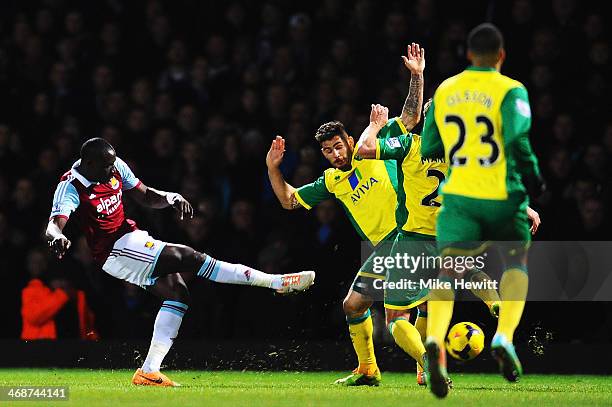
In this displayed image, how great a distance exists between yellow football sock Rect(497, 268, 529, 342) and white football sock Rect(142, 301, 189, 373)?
9.96 ft

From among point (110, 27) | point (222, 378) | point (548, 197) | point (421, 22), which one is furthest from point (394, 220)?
point (110, 27)

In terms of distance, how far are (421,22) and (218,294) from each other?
3.90 m

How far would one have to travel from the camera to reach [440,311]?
730cm

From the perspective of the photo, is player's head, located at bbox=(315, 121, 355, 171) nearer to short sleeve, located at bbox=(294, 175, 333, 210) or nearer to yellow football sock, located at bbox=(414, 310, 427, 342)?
short sleeve, located at bbox=(294, 175, 333, 210)

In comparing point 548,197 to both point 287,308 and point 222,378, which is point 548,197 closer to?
point 287,308

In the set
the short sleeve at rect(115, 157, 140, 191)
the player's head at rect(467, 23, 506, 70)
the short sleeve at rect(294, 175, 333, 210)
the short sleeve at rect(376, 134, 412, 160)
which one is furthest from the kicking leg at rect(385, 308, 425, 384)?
the short sleeve at rect(115, 157, 140, 191)

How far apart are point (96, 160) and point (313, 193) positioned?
5.68 ft

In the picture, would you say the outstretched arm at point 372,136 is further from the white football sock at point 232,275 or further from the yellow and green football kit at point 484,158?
the white football sock at point 232,275

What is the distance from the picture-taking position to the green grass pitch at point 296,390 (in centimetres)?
776

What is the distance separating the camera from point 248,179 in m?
13.2

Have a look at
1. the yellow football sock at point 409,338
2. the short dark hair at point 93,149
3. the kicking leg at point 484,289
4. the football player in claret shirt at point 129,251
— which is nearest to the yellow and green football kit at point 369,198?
the yellow football sock at point 409,338

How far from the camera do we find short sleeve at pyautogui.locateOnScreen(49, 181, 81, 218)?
9.23 meters

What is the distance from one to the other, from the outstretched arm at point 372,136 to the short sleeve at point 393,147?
5 cm

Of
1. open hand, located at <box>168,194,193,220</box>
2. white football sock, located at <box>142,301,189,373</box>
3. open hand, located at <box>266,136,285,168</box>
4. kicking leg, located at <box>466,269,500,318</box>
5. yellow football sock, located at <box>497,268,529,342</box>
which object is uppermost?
open hand, located at <box>266,136,285,168</box>
